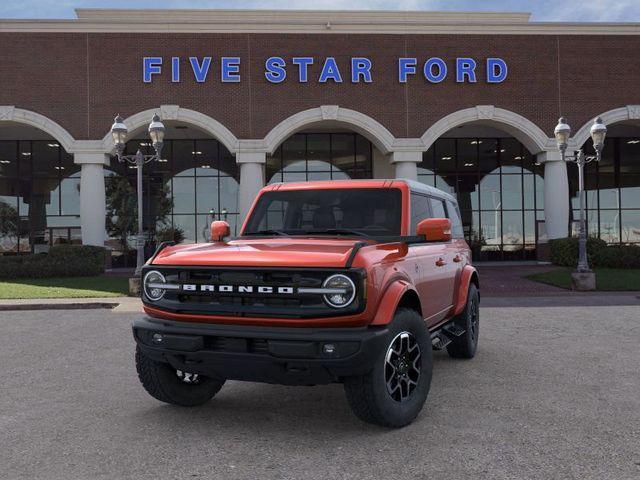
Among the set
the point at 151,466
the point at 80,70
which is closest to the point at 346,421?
the point at 151,466

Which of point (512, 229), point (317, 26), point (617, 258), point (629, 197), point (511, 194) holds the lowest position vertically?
point (617, 258)

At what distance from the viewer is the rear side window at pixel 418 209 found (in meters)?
5.28

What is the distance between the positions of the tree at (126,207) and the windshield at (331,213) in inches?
964

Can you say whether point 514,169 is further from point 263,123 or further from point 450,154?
point 263,123

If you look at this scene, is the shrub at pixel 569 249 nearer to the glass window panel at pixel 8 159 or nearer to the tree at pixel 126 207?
the tree at pixel 126 207

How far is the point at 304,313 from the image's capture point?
3.84 m

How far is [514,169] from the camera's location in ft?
98.5

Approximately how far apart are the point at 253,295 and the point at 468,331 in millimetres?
3719

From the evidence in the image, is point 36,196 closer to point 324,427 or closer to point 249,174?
point 249,174

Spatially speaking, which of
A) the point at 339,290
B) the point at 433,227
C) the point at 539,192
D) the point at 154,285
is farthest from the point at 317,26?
the point at 339,290

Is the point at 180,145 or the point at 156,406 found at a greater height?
the point at 180,145

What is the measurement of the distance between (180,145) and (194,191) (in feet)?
8.36

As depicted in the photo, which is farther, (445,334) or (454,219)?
(454,219)

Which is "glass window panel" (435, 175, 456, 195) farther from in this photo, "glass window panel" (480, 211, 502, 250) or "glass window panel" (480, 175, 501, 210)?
"glass window panel" (480, 211, 502, 250)
